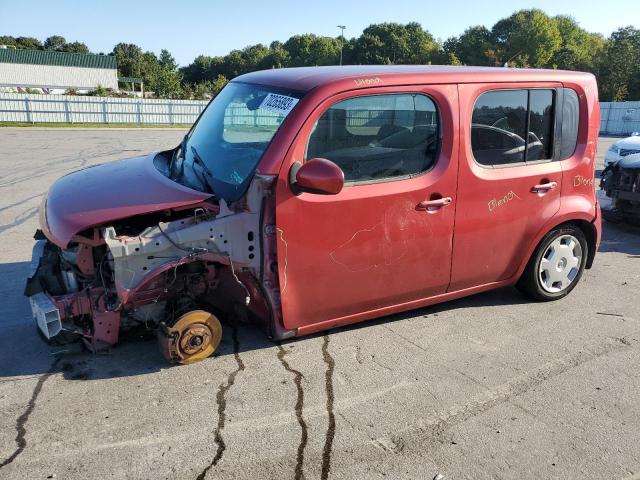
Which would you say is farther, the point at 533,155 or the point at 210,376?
the point at 533,155

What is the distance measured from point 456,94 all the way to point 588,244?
2081 millimetres

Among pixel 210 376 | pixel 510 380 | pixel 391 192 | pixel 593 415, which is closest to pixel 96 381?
pixel 210 376

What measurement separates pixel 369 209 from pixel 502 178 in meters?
1.20

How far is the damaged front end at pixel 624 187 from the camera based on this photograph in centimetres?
677

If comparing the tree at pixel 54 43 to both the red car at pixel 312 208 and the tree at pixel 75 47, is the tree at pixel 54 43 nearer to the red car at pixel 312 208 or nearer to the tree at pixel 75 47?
the tree at pixel 75 47

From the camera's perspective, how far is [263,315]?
3.51 metres

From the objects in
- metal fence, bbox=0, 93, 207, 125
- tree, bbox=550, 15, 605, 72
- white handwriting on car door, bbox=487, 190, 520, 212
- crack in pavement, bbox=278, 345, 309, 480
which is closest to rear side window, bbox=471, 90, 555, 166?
white handwriting on car door, bbox=487, 190, 520, 212

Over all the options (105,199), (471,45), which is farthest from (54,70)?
(105,199)

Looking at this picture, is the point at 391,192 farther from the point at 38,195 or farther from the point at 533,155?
the point at 38,195

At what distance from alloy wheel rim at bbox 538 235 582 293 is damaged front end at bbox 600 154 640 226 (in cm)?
276

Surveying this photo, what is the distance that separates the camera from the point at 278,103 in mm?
3514

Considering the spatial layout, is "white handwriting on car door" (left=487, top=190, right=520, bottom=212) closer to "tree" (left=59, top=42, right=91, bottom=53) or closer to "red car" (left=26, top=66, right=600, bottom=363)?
"red car" (left=26, top=66, right=600, bottom=363)

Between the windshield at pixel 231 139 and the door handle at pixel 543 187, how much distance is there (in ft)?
6.73

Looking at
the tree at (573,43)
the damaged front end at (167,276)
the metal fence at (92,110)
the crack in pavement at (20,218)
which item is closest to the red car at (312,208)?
the damaged front end at (167,276)
